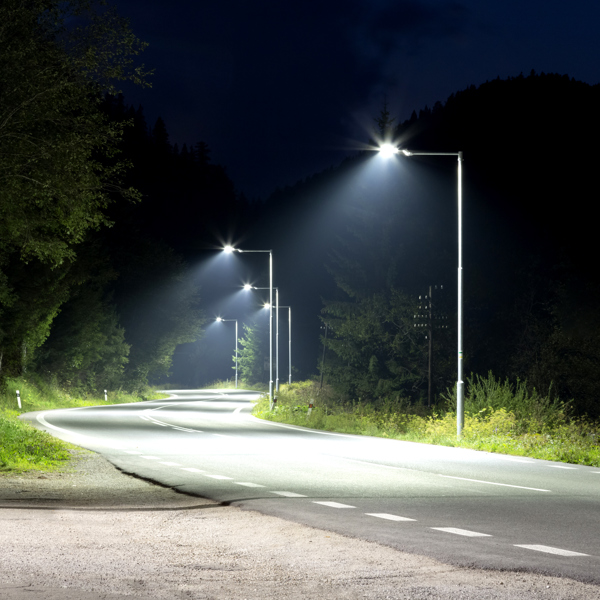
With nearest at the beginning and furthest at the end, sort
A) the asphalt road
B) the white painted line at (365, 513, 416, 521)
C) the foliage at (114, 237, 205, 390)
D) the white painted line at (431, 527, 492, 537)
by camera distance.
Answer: the asphalt road
the white painted line at (431, 527, 492, 537)
the white painted line at (365, 513, 416, 521)
the foliage at (114, 237, 205, 390)

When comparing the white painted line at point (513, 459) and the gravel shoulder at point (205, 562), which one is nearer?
the gravel shoulder at point (205, 562)

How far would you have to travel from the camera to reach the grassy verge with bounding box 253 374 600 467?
62.6 ft

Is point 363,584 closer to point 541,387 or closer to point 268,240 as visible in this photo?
point 541,387

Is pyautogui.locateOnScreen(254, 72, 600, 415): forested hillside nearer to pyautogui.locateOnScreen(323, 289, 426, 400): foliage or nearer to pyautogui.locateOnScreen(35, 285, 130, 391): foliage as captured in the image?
pyautogui.locateOnScreen(323, 289, 426, 400): foliage

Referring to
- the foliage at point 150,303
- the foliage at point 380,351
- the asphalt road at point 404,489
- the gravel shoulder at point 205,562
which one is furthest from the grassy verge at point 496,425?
the foliage at point 150,303

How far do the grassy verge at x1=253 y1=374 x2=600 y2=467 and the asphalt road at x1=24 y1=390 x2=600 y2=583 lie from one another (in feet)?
2.57

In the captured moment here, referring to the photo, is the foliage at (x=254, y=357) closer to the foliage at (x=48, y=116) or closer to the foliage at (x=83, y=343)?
the foliage at (x=83, y=343)

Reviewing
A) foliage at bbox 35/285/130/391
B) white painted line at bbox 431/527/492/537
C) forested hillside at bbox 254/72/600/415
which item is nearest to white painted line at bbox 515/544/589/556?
white painted line at bbox 431/527/492/537

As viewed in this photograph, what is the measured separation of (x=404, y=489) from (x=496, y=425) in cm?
1049

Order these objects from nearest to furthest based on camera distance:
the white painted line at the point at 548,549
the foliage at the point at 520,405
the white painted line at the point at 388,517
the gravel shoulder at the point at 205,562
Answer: the gravel shoulder at the point at 205,562 < the white painted line at the point at 548,549 < the white painted line at the point at 388,517 < the foliage at the point at 520,405

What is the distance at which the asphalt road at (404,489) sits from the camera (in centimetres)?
820

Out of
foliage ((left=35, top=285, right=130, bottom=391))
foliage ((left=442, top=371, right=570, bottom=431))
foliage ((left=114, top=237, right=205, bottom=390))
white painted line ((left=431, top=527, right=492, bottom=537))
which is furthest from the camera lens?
foliage ((left=114, top=237, right=205, bottom=390))

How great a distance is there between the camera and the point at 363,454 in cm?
1919

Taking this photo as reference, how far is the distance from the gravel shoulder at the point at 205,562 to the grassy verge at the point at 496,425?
10230mm
